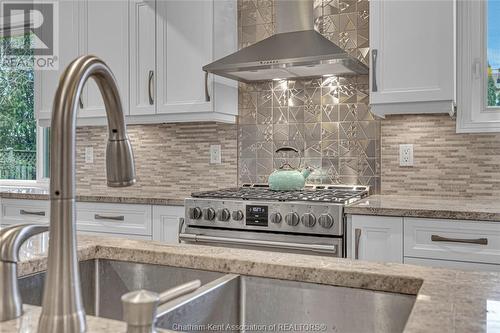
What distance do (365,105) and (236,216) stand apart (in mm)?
1161

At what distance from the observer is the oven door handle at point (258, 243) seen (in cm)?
235

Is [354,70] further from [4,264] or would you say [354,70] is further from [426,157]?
[4,264]

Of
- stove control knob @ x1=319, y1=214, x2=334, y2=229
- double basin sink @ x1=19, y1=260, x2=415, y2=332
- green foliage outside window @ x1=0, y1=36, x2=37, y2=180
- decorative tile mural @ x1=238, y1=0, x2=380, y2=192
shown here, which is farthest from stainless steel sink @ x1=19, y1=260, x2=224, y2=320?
green foliage outside window @ x1=0, y1=36, x2=37, y2=180

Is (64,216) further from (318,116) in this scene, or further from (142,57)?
(142,57)

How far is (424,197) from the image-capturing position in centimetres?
281

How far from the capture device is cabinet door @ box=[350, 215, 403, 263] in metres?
2.26

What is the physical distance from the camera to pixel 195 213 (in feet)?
8.75

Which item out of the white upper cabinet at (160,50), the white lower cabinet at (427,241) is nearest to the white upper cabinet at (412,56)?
the white lower cabinet at (427,241)

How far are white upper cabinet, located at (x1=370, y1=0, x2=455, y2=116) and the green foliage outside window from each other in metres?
3.08

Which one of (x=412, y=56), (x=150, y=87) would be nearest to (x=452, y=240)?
(x=412, y=56)

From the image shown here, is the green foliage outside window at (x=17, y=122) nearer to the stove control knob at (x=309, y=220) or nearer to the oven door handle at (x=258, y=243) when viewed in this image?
the oven door handle at (x=258, y=243)

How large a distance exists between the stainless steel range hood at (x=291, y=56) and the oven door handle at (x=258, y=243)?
1023 millimetres

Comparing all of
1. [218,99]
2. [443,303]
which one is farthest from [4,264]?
[218,99]

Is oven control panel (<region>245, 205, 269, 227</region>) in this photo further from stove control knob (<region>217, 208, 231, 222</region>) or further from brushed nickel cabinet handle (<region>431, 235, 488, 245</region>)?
brushed nickel cabinet handle (<region>431, 235, 488, 245</region>)
